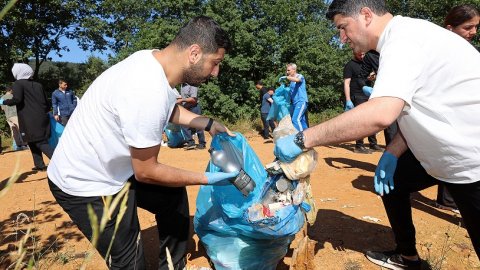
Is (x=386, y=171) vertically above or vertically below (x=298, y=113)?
above

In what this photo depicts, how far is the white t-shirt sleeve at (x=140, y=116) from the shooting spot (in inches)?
55.9

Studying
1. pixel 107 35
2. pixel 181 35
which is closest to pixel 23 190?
pixel 181 35

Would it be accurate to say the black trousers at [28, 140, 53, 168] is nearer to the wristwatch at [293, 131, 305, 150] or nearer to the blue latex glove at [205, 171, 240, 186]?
the blue latex glove at [205, 171, 240, 186]

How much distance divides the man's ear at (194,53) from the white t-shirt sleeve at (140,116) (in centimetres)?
30

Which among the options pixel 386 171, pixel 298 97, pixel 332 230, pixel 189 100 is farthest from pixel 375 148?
pixel 386 171

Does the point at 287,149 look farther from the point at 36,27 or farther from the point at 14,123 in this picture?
the point at 36,27

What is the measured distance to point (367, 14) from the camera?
1.54m

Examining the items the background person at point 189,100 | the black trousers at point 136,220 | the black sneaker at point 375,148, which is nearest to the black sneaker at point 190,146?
the background person at point 189,100

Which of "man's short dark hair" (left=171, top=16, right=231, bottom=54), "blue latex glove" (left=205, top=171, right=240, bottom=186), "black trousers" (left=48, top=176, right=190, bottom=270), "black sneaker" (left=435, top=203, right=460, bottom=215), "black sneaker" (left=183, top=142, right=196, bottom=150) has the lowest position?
"black sneaker" (left=183, top=142, right=196, bottom=150)

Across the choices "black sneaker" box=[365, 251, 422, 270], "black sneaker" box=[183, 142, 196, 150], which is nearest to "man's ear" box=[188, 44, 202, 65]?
"black sneaker" box=[365, 251, 422, 270]

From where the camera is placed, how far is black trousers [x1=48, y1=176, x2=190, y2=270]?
1649 mm

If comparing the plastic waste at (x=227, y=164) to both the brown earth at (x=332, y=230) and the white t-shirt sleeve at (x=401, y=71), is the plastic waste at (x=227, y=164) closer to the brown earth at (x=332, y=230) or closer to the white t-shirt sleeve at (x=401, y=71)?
the brown earth at (x=332, y=230)

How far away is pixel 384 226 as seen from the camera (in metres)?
2.92

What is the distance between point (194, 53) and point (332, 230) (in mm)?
1955
